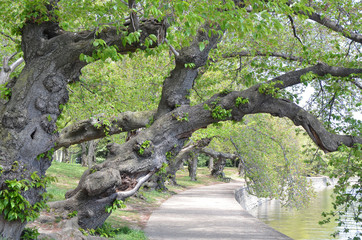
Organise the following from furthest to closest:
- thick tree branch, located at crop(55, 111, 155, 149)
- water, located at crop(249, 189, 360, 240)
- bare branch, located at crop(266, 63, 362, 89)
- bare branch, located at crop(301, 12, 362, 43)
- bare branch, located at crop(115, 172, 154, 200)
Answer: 1. water, located at crop(249, 189, 360, 240)
2. bare branch, located at crop(301, 12, 362, 43)
3. thick tree branch, located at crop(55, 111, 155, 149)
4. bare branch, located at crop(115, 172, 154, 200)
5. bare branch, located at crop(266, 63, 362, 89)

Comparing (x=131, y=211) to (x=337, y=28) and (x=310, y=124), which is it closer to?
(x=310, y=124)

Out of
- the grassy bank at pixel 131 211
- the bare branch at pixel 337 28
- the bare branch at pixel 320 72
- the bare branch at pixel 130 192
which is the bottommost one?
the grassy bank at pixel 131 211

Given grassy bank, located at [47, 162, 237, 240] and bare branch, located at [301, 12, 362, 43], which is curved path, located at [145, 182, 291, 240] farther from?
bare branch, located at [301, 12, 362, 43]

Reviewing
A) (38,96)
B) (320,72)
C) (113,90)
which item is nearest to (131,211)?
(113,90)

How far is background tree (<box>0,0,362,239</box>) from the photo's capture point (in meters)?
5.76

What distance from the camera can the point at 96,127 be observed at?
8531mm

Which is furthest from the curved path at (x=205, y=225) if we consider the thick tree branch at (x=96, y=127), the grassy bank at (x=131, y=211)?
the thick tree branch at (x=96, y=127)

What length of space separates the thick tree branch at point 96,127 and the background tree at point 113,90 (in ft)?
0.08

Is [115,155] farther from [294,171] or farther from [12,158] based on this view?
[294,171]

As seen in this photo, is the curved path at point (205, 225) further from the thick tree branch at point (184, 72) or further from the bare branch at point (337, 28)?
the bare branch at point (337, 28)

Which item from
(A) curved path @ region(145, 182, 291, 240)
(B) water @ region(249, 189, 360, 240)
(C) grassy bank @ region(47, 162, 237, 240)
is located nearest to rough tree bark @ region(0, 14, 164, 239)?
(C) grassy bank @ region(47, 162, 237, 240)

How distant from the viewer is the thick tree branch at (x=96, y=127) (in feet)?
28.2

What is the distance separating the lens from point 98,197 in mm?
8117

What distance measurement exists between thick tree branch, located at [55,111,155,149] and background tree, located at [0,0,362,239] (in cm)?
3
